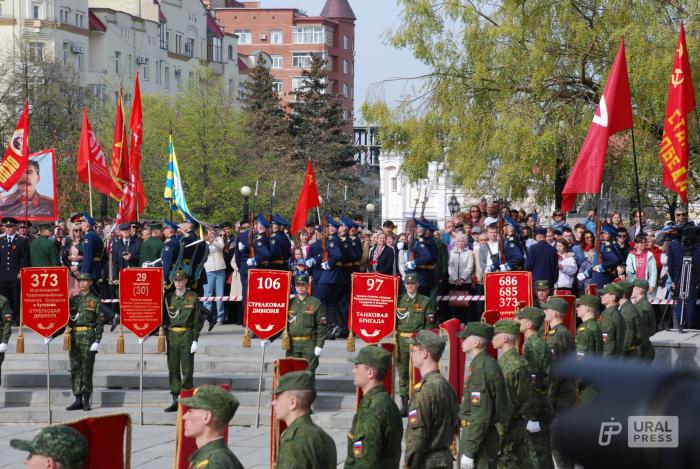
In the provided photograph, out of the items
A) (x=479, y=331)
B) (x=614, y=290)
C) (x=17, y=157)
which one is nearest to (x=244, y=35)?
(x=17, y=157)

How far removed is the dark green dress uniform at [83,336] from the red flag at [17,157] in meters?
7.06

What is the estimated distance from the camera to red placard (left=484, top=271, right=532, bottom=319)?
1504 centimetres

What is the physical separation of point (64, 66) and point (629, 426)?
5669 centimetres

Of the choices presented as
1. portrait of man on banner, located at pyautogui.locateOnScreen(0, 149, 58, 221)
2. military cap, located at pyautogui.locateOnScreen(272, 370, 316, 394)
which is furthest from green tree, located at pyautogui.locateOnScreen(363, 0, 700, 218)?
military cap, located at pyautogui.locateOnScreen(272, 370, 316, 394)

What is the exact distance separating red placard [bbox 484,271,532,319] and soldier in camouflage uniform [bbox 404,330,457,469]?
7360 mm

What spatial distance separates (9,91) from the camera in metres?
48.9

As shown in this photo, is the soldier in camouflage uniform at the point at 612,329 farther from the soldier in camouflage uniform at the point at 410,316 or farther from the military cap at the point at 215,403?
the military cap at the point at 215,403

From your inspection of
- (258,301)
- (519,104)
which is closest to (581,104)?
(519,104)

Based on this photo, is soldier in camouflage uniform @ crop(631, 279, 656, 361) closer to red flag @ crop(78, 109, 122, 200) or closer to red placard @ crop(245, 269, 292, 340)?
red placard @ crop(245, 269, 292, 340)

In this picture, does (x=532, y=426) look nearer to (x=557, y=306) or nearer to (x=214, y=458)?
(x=557, y=306)

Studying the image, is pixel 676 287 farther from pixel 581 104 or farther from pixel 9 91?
pixel 9 91

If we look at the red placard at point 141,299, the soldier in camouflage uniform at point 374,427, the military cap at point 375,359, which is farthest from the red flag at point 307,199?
the soldier in camouflage uniform at point 374,427

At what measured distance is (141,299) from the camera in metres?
15.4

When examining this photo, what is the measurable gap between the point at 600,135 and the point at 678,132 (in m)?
0.95
